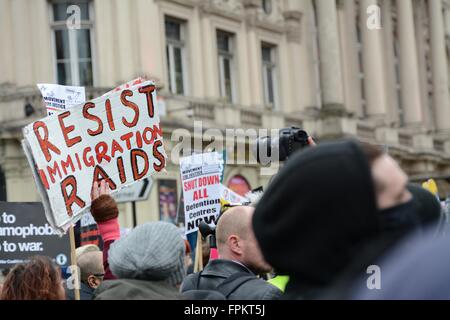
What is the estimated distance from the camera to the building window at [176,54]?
21.8m

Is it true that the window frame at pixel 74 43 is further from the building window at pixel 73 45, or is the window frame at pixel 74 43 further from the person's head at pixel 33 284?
the person's head at pixel 33 284

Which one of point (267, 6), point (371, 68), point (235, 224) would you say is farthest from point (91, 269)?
point (371, 68)

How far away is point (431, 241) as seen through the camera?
1.67 meters

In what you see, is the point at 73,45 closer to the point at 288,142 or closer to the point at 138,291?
the point at 288,142

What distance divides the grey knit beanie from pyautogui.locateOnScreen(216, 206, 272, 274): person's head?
4.15 ft

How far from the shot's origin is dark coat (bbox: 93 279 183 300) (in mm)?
3021

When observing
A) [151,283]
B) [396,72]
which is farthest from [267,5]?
[151,283]

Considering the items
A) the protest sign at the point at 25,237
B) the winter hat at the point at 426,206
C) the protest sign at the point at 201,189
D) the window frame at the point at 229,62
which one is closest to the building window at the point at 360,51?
the window frame at the point at 229,62

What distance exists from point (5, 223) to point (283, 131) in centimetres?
365

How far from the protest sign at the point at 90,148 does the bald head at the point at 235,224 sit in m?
1.00

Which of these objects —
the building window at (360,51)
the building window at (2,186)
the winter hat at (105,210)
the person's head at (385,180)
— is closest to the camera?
the person's head at (385,180)

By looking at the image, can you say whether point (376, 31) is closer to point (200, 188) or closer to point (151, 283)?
point (200, 188)

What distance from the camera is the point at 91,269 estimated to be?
602cm

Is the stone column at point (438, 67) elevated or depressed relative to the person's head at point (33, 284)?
elevated
